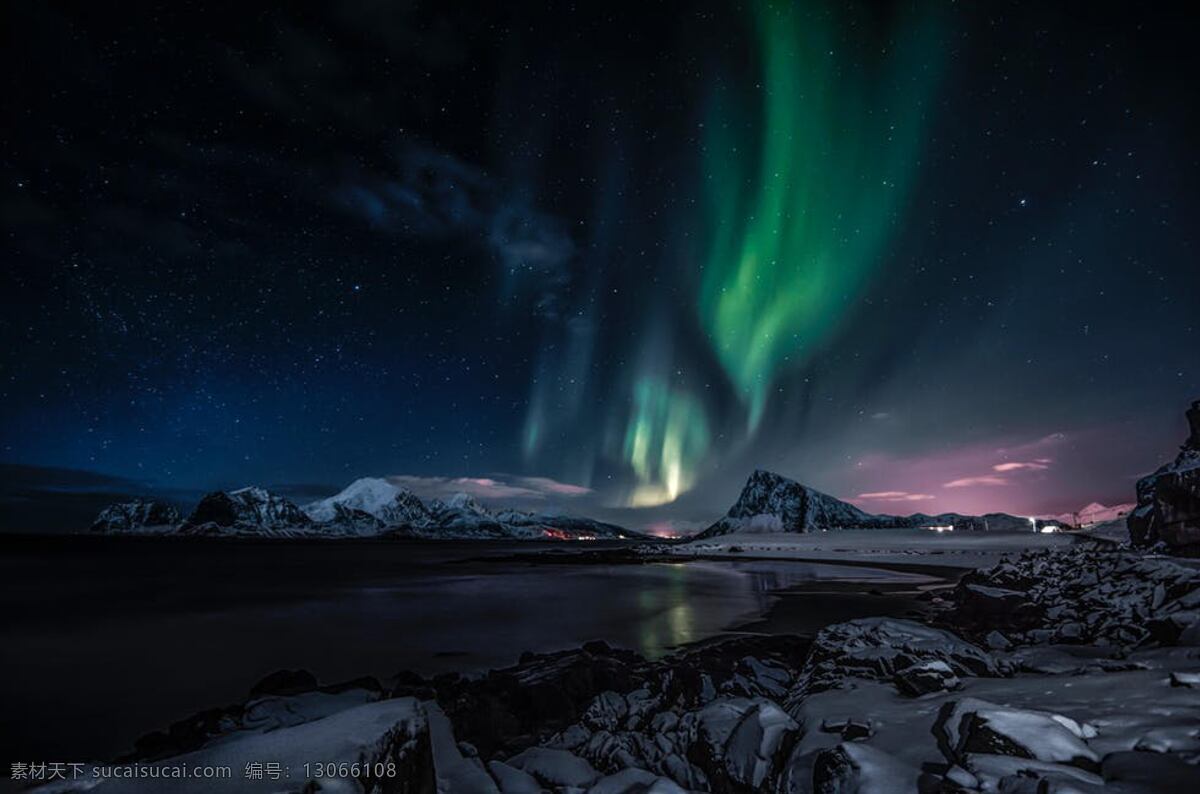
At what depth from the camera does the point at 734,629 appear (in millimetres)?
18688

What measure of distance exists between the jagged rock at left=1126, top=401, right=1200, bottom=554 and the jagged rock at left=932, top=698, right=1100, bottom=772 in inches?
921

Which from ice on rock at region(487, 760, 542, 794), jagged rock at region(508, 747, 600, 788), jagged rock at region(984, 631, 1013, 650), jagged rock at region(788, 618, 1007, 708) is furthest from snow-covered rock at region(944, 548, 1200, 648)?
ice on rock at region(487, 760, 542, 794)

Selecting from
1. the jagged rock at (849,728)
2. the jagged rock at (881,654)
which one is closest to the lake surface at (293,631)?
the jagged rock at (881,654)

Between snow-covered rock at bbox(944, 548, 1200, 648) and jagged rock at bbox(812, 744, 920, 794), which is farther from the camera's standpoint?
snow-covered rock at bbox(944, 548, 1200, 648)

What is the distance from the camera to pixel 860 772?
3.88 meters

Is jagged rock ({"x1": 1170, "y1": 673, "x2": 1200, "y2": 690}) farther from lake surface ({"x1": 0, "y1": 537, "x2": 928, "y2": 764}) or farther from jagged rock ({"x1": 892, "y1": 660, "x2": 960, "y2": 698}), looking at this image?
lake surface ({"x1": 0, "y1": 537, "x2": 928, "y2": 764})

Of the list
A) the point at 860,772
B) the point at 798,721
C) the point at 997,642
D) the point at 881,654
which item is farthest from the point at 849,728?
the point at 997,642

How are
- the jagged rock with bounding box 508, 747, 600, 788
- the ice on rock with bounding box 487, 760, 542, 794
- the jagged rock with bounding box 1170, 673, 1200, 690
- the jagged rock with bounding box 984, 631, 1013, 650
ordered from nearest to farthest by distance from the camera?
the jagged rock with bounding box 1170, 673, 1200, 690, the ice on rock with bounding box 487, 760, 542, 794, the jagged rock with bounding box 508, 747, 600, 788, the jagged rock with bounding box 984, 631, 1013, 650

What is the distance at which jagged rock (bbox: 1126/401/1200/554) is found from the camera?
19.0 m

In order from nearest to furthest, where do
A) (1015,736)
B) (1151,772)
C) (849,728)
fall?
(1151,772) → (1015,736) → (849,728)

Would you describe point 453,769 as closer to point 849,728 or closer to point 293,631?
point 849,728

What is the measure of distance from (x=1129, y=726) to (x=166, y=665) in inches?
861

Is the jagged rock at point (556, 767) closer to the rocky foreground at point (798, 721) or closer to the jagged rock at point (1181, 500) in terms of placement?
the rocky foreground at point (798, 721)

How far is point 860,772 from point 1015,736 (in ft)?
3.74
